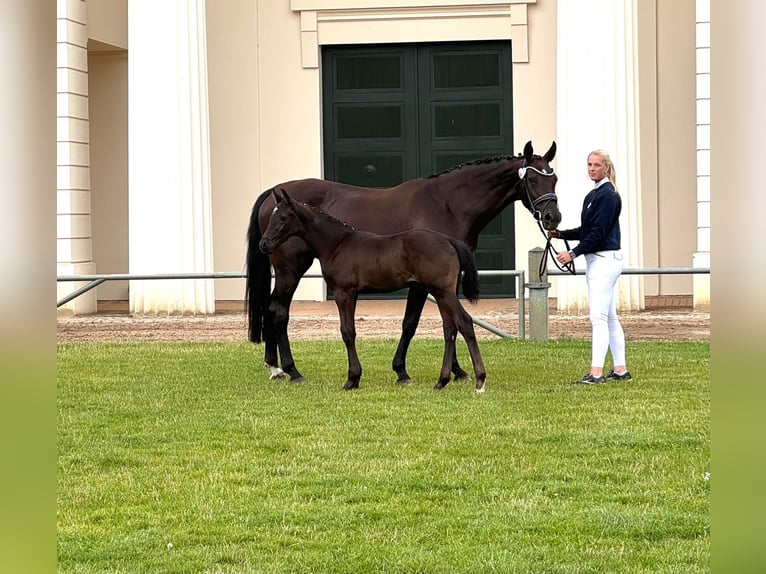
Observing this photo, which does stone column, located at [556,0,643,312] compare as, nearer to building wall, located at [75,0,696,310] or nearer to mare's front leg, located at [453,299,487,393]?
building wall, located at [75,0,696,310]

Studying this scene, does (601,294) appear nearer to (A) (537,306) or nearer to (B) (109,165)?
(A) (537,306)

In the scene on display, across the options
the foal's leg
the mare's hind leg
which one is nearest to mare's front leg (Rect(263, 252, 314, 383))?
the mare's hind leg

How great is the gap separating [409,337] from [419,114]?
424 inches

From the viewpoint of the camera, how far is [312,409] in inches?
360

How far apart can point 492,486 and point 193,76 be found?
531 inches

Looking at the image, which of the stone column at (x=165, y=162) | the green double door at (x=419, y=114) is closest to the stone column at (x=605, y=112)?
the green double door at (x=419, y=114)

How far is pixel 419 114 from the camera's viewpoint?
20.9 metres

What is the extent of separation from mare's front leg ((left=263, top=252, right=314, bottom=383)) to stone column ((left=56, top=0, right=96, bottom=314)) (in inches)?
333

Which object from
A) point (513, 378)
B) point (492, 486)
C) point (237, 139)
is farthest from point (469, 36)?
point (492, 486)

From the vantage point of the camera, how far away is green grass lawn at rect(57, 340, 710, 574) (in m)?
4.96

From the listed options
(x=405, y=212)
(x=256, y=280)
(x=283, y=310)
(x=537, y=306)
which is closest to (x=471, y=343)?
(x=405, y=212)
